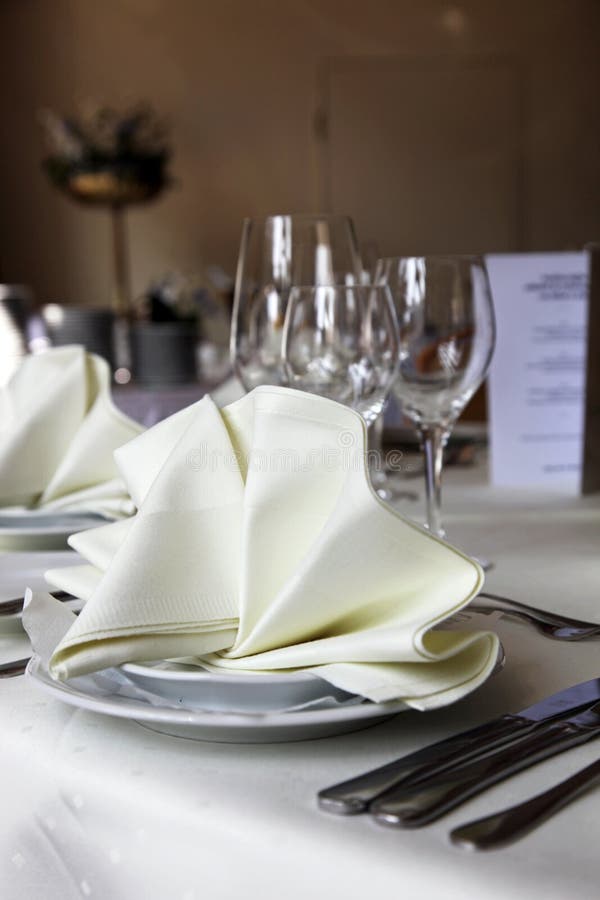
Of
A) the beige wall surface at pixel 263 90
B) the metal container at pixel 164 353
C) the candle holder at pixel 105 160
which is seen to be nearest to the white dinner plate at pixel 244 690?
the metal container at pixel 164 353

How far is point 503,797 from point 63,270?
694cm

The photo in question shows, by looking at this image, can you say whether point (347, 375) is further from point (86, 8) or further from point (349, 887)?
point (86, 8)

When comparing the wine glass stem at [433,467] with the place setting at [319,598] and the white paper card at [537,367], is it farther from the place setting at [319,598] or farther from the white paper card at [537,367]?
the white paper card at [537,367]

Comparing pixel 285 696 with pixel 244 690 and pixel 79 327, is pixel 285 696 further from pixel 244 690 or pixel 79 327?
pixel 79 327

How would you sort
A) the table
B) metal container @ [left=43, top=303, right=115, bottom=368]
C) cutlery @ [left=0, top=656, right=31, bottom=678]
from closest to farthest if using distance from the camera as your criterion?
the table < cutlery @ [left=0, top=656, right=31, bottom=678] < metal container @ [left=43, top=303, right=115, bottom=368]

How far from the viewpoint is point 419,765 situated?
41 cm

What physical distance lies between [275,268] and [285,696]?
62 centimetres

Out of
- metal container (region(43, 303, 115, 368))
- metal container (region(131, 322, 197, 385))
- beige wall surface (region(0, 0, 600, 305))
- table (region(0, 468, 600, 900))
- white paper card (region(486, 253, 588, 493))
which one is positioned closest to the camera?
table (region(0, 468, 600, 900))

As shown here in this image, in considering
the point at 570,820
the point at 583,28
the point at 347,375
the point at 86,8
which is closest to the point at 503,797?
the point at 570,820

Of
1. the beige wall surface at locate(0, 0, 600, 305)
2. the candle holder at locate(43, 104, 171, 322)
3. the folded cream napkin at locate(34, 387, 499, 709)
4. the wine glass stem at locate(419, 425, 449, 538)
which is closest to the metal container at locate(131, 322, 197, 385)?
the wine glass stem at locate(419, 425, 449, 538)

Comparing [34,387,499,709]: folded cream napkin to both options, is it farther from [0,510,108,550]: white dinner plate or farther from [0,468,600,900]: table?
[0,510,108,550]: white dinner plate

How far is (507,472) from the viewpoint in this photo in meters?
1.20

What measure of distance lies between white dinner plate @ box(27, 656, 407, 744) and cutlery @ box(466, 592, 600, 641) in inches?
6.8

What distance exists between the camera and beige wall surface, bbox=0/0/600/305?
6316 mm
